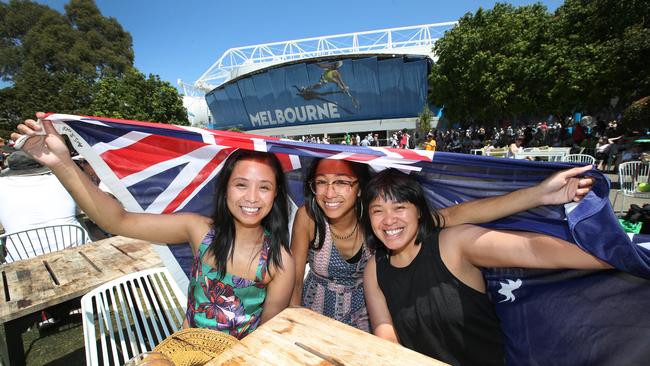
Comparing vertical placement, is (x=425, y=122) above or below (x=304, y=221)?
above

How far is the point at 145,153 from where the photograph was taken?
221cm

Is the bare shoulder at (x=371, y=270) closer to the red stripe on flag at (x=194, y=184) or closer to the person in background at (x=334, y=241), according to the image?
the person in background at (x=334, y=241)

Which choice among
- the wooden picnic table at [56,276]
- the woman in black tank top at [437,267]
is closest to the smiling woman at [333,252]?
the woman in black tank top at [437,267]

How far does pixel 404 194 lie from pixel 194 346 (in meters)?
1.35

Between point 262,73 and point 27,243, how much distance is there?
40262 millimetres

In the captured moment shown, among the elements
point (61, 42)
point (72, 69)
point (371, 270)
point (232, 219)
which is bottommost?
point (371, 270)

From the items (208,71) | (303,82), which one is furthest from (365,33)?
(208,71)

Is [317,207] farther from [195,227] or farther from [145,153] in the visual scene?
[145,153]

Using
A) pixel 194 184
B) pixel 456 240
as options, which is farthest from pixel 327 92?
pixel 456 240

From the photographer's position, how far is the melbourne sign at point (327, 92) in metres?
34.8

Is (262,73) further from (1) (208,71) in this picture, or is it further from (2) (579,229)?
(2) (579,229)

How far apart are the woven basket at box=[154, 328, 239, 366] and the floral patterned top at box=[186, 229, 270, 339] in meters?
0.20

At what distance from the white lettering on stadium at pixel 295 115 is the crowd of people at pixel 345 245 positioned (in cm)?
3870

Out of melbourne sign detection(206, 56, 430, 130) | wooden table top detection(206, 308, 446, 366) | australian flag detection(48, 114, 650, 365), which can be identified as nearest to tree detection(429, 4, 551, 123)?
melbourne sign detection(206, 56, 430, 130)
